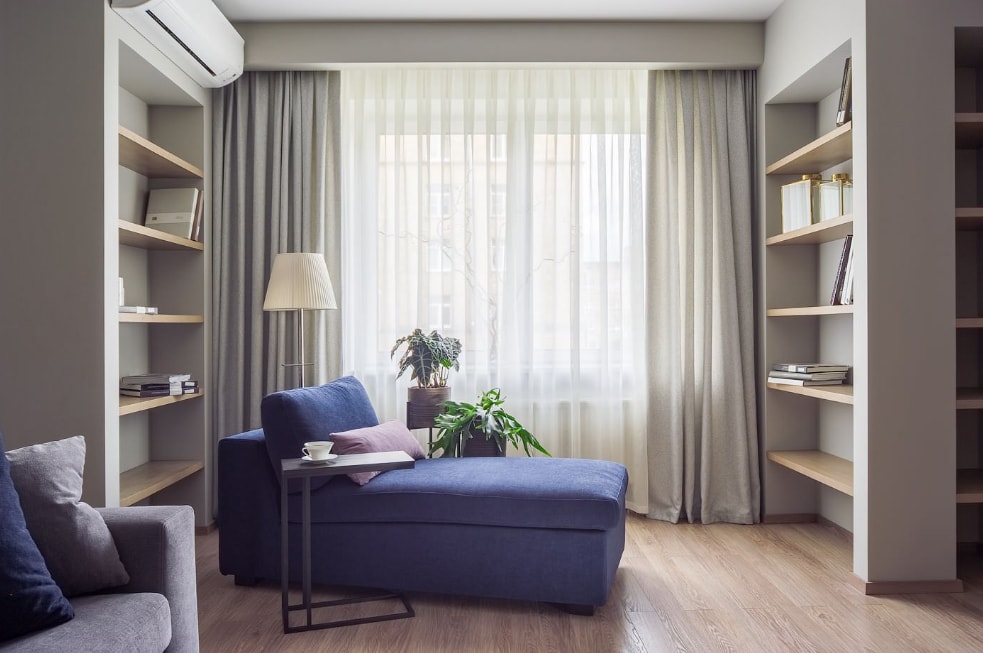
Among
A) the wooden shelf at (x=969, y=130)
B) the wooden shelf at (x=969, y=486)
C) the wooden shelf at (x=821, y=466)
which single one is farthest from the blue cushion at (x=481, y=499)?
the wooden shelf at (x=969, y=130)

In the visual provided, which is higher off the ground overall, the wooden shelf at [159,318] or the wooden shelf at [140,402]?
the wooden shelf at [159,318]

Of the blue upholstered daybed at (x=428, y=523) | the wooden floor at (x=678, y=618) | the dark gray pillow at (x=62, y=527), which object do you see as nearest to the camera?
the dark gray pillow at (x=62, y=527)

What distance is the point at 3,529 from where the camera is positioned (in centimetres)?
161

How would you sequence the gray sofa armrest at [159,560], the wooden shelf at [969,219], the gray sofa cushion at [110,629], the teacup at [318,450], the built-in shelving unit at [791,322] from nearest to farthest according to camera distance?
1. the gray sofa cushion at [110,629]
2. the gray sofa armrest at [159,560]
3. the teacup at [318,450]
4. the wooden shelf at [969,219]
5. the built-in shelving unit at [791,322]

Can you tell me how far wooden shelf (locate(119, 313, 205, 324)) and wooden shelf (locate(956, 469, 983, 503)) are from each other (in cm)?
355

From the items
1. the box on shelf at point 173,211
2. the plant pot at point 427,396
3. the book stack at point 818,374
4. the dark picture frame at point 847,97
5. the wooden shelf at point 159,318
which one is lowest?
the plant pot at point 427,396

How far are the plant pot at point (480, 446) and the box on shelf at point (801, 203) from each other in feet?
6.23

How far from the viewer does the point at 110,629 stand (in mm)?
1646

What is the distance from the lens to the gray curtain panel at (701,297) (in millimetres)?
4051

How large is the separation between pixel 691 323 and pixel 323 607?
2.46 metres

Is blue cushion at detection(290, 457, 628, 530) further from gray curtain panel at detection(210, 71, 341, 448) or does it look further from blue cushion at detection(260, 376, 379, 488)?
gray curtain panel at detection(210, 71, 341, 448)

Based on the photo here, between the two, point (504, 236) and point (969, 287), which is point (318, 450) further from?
point (969, 287)

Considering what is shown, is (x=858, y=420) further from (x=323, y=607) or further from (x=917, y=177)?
(x=323, y=607)

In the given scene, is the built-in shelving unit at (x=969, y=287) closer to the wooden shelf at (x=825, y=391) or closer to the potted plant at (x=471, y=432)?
the wooden shelf at (x=825, y=391)
